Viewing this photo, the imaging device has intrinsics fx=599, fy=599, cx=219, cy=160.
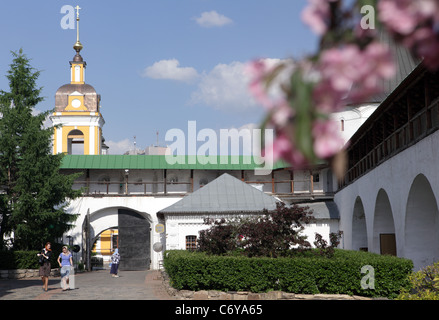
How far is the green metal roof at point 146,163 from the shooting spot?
3766cm

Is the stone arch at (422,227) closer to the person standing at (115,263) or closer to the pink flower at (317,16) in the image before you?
the person standing at (115,263)

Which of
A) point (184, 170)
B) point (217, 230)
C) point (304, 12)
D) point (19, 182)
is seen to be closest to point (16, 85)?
point (19, 182)

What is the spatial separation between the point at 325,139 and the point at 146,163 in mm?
36466

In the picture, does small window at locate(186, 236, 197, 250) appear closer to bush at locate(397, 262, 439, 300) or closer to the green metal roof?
the green metal roof

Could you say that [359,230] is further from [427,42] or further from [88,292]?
[427,42]

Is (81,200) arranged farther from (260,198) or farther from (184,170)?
(260,198)

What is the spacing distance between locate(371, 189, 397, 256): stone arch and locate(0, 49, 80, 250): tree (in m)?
16.0

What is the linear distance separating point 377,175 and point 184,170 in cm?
1953

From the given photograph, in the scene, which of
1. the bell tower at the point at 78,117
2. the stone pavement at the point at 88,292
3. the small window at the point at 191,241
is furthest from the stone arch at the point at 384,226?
the bell tower at the point at 78,117

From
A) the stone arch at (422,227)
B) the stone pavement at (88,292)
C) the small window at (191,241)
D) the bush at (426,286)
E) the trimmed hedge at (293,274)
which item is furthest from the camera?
the small window at (191,241)

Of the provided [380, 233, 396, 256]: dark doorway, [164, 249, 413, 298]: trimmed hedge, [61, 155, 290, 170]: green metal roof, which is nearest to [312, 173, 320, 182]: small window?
[61, 155, 290, 170]: green metal roof

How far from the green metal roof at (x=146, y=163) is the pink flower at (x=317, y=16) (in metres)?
35.4

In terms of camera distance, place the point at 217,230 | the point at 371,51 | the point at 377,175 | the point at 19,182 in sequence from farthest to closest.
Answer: the point at 19,182 → the point at 377,175 → the point at 217,230 → the point at 371,51

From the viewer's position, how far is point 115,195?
37.7m
